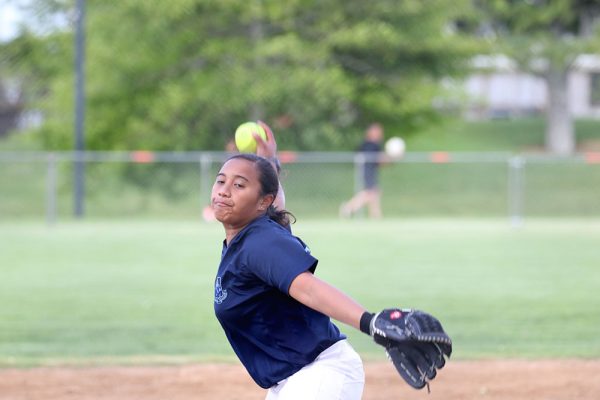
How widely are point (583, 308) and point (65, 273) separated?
647 cm

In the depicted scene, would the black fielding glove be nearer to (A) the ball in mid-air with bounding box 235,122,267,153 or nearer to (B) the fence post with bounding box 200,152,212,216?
(A) the ball in mid-air with bounding box 235,122,267,153

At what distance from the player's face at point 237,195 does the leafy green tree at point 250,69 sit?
2181 cm

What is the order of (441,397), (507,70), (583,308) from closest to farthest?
(441,397) < (583,308) < (507,70)

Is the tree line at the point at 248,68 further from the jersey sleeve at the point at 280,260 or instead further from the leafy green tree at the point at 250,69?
the jersey sleeve at the point at 280,260

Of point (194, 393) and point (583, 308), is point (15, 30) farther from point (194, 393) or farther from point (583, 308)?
point (194, 393)

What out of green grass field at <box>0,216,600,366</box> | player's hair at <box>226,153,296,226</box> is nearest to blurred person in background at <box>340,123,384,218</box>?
green grass field at <box>0,216,600,366</box>

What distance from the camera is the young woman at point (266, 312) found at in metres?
4.02

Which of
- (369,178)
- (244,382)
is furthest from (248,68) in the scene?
(244,382)

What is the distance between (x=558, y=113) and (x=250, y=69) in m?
13.1

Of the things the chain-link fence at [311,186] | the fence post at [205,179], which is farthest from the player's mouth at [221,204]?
the fence post at [205,179]

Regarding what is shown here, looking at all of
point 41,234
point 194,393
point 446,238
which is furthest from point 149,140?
point 194,393

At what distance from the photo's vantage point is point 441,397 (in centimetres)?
711

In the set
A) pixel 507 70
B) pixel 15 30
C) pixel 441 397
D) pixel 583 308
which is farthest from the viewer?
pixel 507 70

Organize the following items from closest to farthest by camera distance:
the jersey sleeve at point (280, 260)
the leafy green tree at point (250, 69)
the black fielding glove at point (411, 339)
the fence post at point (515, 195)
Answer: the black fielding glove at point (411, 339)
the jersey sleeve at point (280, 260)
the fence post at point (515, 195)
the leafy green tree at point (250, 69)
